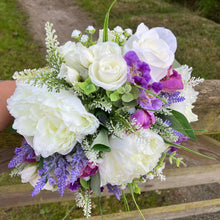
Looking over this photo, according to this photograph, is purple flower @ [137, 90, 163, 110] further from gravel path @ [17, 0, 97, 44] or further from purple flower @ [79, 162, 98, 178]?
gravel path @ [17, 0, 97, 44]

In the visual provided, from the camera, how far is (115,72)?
2.10 ft

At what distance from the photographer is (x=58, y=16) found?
448 cm

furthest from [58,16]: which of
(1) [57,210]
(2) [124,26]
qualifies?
(1) [57,210]

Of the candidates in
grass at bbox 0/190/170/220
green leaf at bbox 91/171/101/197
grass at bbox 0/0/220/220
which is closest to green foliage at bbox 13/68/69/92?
green leaf at bbox 91/171/101/197

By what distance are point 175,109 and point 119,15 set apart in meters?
4.34

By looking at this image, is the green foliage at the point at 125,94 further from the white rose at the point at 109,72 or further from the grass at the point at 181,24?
the grass at the point at 181,24

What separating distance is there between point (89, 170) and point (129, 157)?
15 centimetres

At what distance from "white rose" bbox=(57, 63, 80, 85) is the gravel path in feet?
11.3

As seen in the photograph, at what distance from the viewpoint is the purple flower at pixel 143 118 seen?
0.70m

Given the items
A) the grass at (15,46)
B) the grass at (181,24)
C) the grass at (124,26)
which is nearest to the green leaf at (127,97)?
the grass at (124,26)

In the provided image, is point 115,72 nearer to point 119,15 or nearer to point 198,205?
point 198,205

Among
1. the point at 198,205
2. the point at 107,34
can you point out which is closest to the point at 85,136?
the point at 107,34

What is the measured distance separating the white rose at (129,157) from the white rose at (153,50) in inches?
8.0

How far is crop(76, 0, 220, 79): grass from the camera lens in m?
3.94
